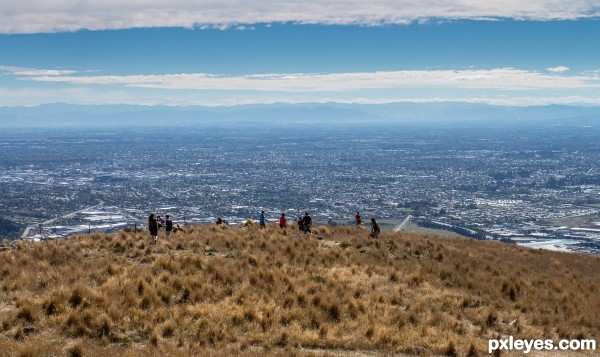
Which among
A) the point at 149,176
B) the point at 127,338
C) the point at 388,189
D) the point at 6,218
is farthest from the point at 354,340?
the point at 149,176

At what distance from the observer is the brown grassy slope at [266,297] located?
1234cm

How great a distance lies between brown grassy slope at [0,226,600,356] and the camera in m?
12.3

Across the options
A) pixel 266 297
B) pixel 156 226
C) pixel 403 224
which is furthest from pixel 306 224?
pixel 403 224

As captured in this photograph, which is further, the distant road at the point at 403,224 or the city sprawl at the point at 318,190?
the city sprawl at the point at 318,190

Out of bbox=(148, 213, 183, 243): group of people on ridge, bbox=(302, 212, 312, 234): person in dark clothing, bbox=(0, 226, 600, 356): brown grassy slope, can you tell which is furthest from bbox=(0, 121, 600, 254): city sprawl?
bbox=(0, 226, 600, 356): brown grassy slope

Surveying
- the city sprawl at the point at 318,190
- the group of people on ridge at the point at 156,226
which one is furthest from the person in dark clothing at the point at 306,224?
the city sprawl at the point at 318,190

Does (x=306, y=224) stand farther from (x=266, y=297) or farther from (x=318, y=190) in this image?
(x=318, y=190)

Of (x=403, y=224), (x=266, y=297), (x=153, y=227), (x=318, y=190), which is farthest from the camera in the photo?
(x=318, y=190)

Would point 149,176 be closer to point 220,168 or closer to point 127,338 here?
point 220,168

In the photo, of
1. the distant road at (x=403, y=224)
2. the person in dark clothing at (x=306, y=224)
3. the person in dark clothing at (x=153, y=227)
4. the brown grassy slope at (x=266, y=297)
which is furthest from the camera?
the distant road at (x=403, y=224)

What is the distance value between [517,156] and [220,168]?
87966mm

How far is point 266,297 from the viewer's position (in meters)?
15.1

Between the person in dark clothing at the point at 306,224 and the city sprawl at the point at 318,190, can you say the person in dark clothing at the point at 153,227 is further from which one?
the city sprawl at the point at 318,190

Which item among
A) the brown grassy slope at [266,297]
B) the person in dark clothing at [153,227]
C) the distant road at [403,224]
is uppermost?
the person in dark clothing at [153,227]
